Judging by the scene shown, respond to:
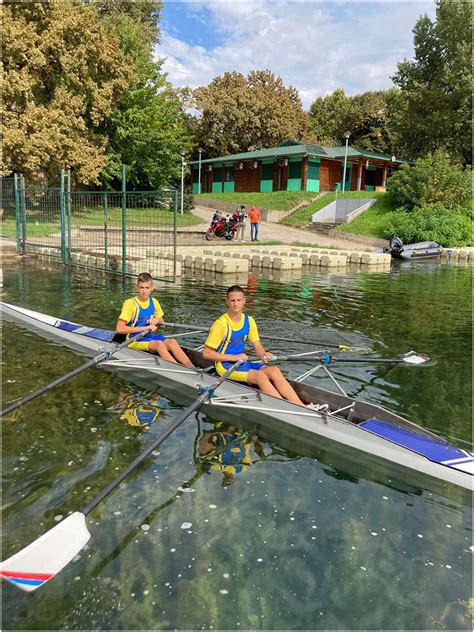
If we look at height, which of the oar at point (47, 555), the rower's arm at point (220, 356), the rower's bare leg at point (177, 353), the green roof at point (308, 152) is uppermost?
the green roof at point (308, 152)

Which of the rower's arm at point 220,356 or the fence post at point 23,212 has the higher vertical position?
the fence post at point 23,212

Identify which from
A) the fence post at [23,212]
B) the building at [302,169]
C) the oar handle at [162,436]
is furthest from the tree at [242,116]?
the oar handle at [162,436]

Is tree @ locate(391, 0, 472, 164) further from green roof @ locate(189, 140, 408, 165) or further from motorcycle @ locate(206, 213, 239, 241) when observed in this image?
motorcycle @ locate(206, 213, 239, 241)

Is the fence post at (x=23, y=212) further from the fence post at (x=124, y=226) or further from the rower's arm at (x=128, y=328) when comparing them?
the rower's arm at (x=128, y=328)

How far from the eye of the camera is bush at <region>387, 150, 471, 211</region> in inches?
1288

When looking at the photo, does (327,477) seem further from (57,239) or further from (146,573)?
(57,239)

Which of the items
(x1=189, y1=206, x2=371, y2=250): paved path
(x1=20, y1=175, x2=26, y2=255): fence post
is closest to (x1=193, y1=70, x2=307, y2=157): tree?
(x1=189, y1=206, x2=371, y2=250): paved path

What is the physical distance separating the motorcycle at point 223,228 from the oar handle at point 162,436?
2445 centimetres

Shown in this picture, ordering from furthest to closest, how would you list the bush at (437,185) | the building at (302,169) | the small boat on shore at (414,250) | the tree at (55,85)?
the building at (302,169)
the bush at (437,185)
the small boat on shore at (414,250)
the tree at (55,85)

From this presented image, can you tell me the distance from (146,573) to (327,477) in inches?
86.3

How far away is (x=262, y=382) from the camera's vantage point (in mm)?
6223

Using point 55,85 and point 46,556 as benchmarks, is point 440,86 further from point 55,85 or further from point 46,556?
point 46,556

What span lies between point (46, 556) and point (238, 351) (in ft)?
11.8

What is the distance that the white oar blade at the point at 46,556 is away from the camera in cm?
349
